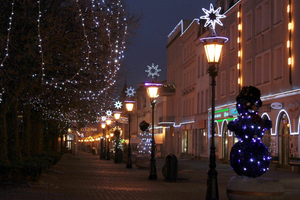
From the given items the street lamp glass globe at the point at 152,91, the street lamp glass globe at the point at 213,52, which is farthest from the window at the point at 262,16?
the street lamp glass globe at the point at 213,52

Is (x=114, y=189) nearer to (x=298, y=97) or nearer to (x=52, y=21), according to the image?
(x=52, y=21)

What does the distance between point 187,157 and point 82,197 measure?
3898cm

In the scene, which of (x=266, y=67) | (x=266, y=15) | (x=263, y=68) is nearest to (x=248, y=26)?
(x=266, y=15)

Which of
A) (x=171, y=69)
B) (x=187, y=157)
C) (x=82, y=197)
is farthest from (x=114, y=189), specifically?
(x=171, y=69)

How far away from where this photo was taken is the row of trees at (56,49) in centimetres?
1453

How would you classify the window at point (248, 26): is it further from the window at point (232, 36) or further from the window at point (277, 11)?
the window at point (277, 11)

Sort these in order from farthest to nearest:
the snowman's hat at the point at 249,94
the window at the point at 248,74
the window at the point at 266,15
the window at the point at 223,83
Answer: the window at the point at 223,83
the window at the point at 248,74
the window at the point at 266,15
the snowman's hat at the point at 249,94

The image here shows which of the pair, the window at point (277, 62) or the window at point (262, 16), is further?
the window at point (262, 16)

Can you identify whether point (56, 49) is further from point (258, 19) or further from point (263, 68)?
point (258, 19)

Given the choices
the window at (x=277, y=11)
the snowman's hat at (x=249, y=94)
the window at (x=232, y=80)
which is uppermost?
the window at (x=277, y=11)

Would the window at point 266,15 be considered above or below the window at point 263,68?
above

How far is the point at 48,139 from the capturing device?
131 ft

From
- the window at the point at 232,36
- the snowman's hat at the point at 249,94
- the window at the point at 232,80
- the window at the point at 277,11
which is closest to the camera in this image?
the snowman's hat at the point at 249,94

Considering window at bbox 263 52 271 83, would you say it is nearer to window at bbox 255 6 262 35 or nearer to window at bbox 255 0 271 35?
window at bbox 255 0 271 35
